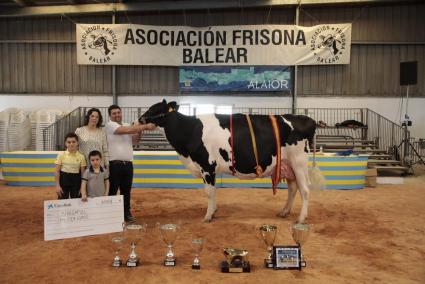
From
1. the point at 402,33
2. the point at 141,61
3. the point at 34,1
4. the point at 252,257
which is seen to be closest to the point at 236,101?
the point at 141,61

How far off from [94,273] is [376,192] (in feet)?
21.5

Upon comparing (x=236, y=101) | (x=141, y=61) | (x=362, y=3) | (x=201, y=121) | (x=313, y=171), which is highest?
(x=362, y=3)

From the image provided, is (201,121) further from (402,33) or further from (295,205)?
(402,33)

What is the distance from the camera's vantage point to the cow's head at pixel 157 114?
4.99 meters

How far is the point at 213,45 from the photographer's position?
1183 centimetres

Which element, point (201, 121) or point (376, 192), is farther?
point (376, 192)

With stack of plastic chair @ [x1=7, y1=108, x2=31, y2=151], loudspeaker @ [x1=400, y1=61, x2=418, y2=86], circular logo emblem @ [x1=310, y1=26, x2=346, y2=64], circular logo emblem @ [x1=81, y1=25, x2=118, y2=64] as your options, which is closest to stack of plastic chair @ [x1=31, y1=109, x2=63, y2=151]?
stack of plastic chair @ [x1=7, y1=108, x2=31, y2=151]

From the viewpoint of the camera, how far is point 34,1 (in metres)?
12.5

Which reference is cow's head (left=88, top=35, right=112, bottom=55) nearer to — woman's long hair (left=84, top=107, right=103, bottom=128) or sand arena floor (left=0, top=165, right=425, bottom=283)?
sand arena floor (left=0, top=165, right=425, bottom=283)

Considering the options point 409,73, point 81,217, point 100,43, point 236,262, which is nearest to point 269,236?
point 236,262

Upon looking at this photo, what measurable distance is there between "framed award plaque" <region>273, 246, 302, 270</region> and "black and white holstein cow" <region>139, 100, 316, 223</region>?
1687 mm

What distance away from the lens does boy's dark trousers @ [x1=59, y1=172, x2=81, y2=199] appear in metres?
4.45

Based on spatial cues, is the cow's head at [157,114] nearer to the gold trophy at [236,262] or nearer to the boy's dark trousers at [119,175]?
the boy's dark trousers at [119,175]

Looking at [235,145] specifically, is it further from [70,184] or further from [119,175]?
[70,184]
